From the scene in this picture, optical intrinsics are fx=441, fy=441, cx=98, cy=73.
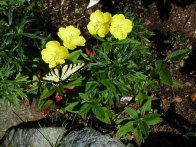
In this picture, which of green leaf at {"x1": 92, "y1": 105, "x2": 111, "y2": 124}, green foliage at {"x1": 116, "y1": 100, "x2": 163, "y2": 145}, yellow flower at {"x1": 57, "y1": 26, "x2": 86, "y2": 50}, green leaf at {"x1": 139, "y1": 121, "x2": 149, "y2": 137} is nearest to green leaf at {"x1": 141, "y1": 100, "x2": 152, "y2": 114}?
green foliage at {"x1": 116, "y1": 100, "x2": 163, "y2": 145}

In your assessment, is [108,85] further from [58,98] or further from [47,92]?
[58,98]

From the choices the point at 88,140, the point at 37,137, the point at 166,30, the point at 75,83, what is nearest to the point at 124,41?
the point at 75,83

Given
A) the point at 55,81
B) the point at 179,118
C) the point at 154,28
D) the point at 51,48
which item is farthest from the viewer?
the point at 154,28

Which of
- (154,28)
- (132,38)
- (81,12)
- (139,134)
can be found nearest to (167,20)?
(154,28)

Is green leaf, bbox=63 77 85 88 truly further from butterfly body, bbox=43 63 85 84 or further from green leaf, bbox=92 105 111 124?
green leaf, bbox=92 105 111 124

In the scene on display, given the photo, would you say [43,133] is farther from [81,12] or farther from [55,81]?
[81,12]

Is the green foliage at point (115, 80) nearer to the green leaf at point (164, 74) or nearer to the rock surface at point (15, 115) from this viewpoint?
the green leaf at point (164, 74)
